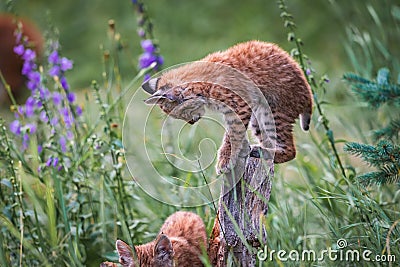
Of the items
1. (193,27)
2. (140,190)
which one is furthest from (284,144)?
(193,27)

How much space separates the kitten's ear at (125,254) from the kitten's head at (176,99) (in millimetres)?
398

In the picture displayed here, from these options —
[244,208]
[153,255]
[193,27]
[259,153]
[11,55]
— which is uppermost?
[193,27]

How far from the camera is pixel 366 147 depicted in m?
1.91

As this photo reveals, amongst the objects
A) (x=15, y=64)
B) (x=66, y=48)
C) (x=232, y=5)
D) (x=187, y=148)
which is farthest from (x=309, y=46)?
(x=187, y=148)

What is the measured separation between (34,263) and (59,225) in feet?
0.55

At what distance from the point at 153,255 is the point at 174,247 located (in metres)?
0.09

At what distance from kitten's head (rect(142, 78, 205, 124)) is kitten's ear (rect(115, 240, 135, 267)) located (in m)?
0.40

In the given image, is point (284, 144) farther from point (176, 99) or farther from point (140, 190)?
point (140, 190)

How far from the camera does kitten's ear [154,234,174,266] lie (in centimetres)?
173

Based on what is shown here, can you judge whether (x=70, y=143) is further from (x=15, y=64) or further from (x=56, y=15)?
(x=56, y=15)

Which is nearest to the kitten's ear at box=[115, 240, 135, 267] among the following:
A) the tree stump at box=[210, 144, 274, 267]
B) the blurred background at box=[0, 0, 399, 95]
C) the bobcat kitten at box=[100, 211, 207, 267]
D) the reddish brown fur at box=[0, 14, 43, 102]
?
the bobcat kitten at box=[100, 211, 207, 267]

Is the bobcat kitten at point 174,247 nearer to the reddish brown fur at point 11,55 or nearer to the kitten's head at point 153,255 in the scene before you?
the kitten's head at point 153,255

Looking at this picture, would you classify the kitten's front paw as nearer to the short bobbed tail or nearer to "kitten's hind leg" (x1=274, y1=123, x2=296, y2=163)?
"kitten's hind leg" (x1=274, y1=123, x2=296, y2=163)

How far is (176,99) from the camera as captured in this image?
163 centimetres
